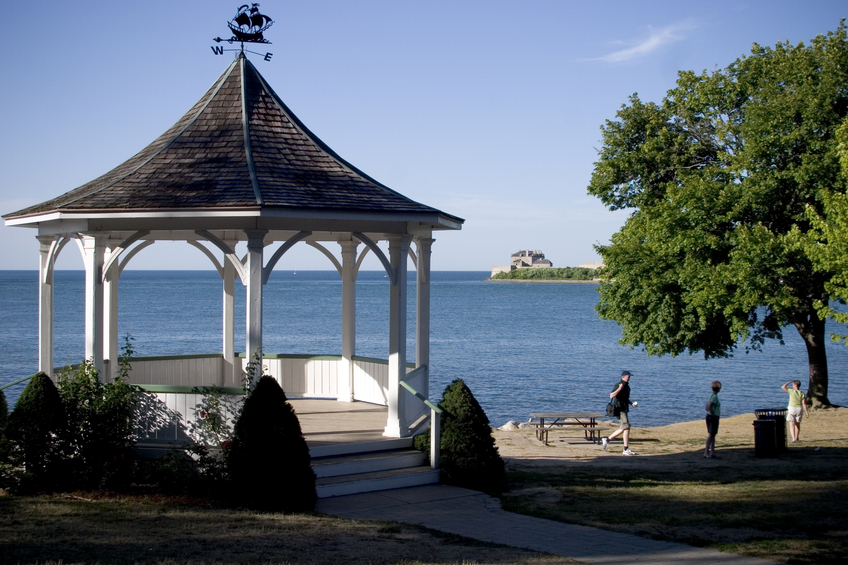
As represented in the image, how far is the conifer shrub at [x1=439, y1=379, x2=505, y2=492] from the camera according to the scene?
37.2 ft

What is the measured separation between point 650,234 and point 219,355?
42.2ft

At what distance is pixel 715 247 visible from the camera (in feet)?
72.0

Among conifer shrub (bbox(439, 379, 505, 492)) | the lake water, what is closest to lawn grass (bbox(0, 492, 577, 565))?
conifer shrub (bbox(439, 379, 505, 492))

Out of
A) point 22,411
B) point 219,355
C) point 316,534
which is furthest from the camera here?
point 219,355

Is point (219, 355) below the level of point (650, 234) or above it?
below

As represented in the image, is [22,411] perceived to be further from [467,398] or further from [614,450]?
[614,450]

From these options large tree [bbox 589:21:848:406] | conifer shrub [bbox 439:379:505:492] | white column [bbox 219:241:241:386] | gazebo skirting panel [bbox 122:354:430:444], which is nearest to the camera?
conifer shrub [bbox 439:379:505:492]

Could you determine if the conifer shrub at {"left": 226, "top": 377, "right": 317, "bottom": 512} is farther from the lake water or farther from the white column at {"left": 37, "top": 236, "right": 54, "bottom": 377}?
the lake water

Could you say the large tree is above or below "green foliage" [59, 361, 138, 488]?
above

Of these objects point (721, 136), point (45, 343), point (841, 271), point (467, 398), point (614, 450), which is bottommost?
point (614, 450)

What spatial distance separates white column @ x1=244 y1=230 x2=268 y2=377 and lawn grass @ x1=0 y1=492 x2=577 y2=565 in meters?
2.07

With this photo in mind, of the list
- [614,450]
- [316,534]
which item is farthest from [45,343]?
[614,450]

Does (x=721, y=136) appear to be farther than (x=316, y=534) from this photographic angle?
Yes

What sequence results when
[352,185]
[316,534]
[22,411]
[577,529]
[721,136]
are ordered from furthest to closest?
[721,136]
[352,185]
[22,411]
[577,529]
[316,534]
